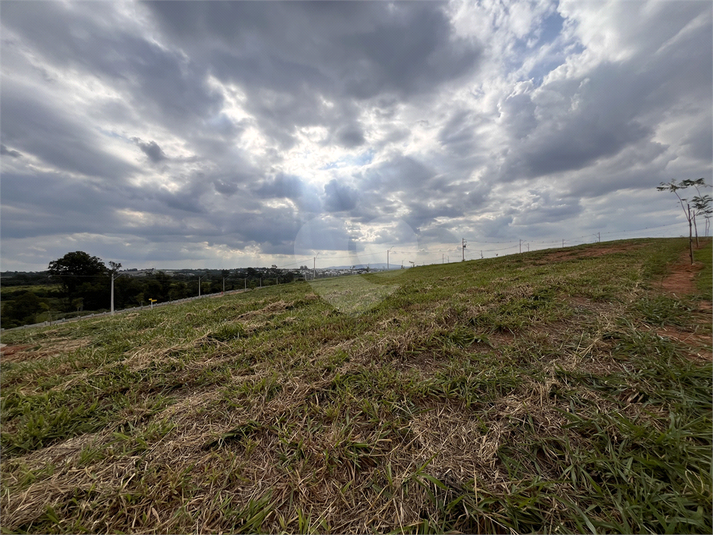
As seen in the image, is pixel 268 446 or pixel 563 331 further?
pixel 563 331

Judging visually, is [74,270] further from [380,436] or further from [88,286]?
[380,436]

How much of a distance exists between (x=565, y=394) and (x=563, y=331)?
1.79 meters

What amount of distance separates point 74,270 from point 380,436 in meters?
40.5

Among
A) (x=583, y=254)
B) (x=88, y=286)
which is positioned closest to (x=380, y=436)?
(x=583, y=254)

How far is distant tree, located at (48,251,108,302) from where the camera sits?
83.0 ft

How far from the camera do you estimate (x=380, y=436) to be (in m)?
1.81

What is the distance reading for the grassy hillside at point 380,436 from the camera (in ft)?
4.32

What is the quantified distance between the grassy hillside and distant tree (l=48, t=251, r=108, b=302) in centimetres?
3170

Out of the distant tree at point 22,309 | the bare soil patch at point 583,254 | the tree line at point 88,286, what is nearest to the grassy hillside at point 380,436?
the bare soil patch at point 583,254

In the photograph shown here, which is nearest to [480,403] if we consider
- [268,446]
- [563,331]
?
[268,446]

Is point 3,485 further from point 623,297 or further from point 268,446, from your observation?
point 623,297

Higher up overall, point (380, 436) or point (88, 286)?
point (88, 286)

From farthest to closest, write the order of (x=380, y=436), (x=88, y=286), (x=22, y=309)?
(x=88, y=286) → (x=22, y=309) → (x=380, y=436)

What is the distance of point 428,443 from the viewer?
1732 mm
